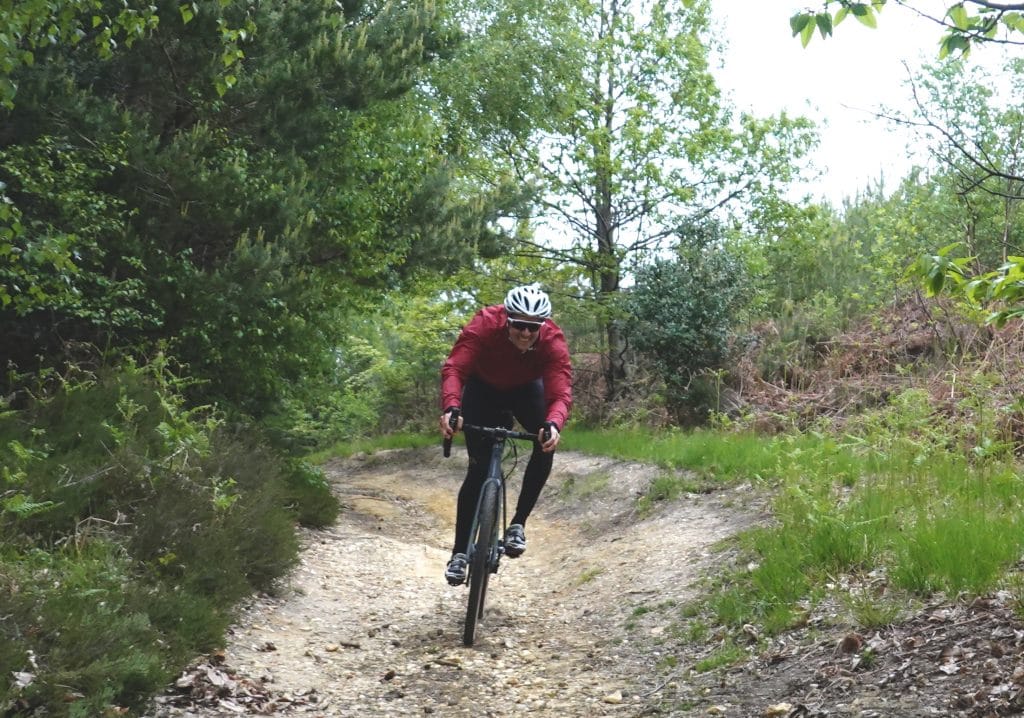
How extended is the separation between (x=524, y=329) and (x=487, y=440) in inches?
34.9

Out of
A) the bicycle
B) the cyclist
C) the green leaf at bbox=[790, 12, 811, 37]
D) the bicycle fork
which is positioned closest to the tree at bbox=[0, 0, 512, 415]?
the cyclist

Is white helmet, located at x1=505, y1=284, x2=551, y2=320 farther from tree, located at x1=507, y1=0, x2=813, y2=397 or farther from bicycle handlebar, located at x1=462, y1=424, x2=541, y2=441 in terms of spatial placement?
tree, located at x1=507, y1=0, x2=813, y2=397

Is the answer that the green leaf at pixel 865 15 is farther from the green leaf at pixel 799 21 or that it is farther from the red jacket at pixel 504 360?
the red jacket at pixel 504 360

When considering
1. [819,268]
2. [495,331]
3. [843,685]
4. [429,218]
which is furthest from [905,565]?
[819,268]

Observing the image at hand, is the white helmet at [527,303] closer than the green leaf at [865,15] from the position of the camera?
No

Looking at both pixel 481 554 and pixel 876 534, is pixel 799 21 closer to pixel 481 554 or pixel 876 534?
pixel 876 534

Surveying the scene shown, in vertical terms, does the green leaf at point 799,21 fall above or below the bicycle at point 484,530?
above

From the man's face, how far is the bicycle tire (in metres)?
1.01

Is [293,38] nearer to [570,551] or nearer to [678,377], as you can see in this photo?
[570,551]

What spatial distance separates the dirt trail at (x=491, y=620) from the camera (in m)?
5.05

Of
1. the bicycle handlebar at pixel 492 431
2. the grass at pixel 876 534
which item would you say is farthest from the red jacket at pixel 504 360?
the grass at pixel 876 534

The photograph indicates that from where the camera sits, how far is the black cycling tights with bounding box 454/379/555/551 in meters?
6.31

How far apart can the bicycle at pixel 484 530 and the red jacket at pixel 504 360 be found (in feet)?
1.22

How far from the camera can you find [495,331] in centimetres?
625
